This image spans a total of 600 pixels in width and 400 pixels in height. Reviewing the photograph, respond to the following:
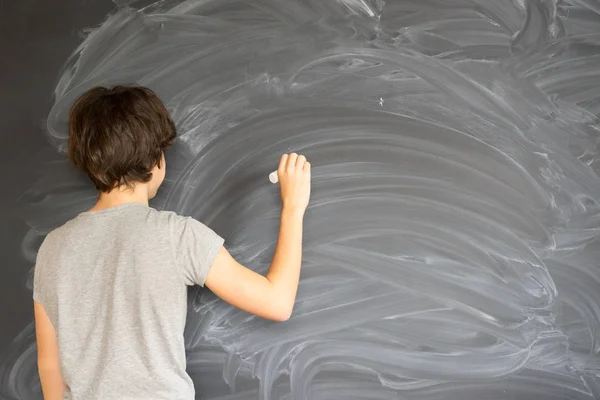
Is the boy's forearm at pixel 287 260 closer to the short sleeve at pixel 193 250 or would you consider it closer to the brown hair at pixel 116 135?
the short sleeve at pixel 193 250

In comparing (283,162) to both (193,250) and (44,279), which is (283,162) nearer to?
(193,250)

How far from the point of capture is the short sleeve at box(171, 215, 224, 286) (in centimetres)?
116

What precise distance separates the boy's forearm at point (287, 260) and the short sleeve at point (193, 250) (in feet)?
0.42

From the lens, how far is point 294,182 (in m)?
1.30

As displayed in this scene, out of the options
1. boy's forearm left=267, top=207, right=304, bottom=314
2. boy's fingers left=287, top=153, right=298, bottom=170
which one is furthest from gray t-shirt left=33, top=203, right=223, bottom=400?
boy's fingers left=287, top=153, right=298, bottom=170

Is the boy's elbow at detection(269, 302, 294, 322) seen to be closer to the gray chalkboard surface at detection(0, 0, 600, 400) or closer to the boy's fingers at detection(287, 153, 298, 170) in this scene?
the gray chalkboard surface at detection(0, 0, 600, 400)

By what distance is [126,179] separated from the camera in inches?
48.0

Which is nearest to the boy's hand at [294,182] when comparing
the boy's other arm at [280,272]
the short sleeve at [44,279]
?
the boy's other arm at [280,272]

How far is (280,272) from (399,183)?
0.34m

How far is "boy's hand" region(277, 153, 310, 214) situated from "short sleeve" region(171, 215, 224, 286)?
192 millimetres

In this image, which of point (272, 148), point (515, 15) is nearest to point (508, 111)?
point (515, 15)

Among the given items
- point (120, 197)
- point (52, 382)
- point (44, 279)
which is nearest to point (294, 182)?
point (120, 197)

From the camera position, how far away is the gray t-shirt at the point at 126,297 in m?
1.15

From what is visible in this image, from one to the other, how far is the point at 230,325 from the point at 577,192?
0.79 metres
